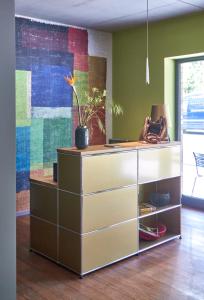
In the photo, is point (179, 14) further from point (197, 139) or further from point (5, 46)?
point (5, 46)

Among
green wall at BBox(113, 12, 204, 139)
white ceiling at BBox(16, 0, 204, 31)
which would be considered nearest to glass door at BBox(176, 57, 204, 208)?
green wall at BBox(113, 12, 204, 139)

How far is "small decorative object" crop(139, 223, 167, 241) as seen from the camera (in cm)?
381

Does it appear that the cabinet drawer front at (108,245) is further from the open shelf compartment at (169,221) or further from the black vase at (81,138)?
the black vase at (81,138)

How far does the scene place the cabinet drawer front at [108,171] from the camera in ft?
10.1

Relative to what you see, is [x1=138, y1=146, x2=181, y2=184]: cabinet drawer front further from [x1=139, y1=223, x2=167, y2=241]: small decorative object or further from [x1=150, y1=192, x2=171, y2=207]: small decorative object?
[x1=139, y1=223, x2=167, y2=241]: small decorative object

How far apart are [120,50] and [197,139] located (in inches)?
73.2

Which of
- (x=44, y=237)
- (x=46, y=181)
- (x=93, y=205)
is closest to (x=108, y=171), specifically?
(x=93, y=205)

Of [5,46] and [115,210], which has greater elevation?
[5,46]

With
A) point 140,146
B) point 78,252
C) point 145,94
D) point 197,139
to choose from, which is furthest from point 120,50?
point 78,252

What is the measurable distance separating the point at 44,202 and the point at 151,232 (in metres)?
1.20

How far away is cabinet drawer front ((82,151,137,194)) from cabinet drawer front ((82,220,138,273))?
401 millimetres

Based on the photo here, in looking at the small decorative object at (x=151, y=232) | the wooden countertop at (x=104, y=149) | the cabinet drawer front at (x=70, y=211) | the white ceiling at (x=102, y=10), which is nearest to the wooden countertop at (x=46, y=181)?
the cabinet drawer front at (x=70, y=211)

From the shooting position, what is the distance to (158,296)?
2.76 metres

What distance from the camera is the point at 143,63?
5457mm
